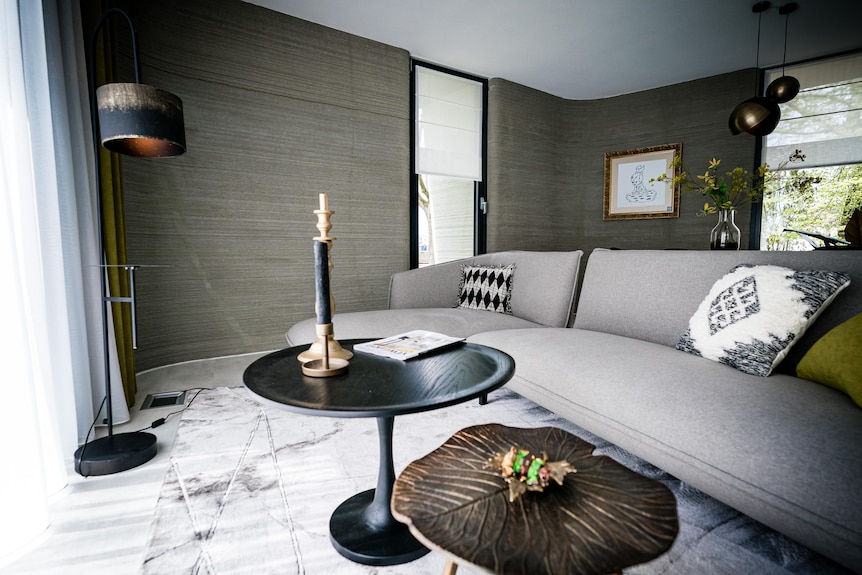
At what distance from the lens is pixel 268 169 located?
321cm

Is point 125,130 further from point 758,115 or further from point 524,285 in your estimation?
point 758,115

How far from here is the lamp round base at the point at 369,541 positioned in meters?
1.13

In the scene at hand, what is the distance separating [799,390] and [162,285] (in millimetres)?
3365

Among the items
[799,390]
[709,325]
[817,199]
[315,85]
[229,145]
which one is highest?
[315,85]

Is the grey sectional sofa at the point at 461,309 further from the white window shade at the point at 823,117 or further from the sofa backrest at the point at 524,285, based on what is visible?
the white window shade at the point at 823,117

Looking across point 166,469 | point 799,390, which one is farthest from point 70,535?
point 799,390

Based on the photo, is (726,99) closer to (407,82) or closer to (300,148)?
(407,82)

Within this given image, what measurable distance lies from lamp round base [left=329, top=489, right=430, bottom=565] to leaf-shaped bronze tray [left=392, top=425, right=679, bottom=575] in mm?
425

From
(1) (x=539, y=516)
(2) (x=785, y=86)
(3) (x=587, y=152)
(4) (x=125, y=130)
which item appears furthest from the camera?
(3) (x=587, y=152)

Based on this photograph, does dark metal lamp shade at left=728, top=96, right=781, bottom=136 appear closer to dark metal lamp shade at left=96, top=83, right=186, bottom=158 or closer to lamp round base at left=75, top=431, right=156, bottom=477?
dark metal lamp shade at left=96, top=83, right=186, bottom=158

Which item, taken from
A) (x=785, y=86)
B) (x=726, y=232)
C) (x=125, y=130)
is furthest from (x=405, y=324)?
(x=785, y=86)

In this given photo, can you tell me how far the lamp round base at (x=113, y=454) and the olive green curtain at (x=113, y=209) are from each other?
1.86 feet

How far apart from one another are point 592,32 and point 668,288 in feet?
8.72

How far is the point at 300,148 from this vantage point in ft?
10.9
